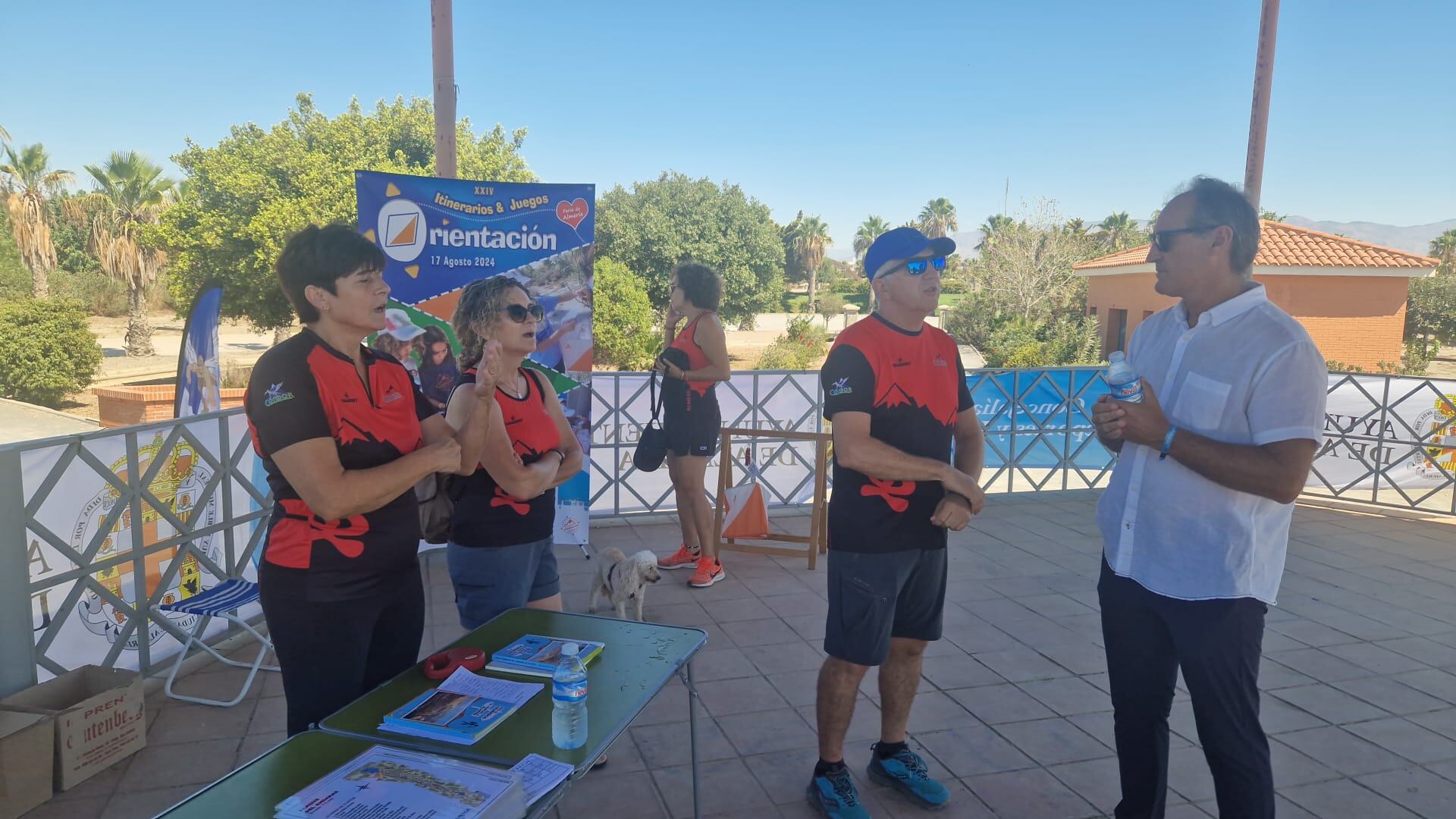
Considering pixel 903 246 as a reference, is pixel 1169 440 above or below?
below

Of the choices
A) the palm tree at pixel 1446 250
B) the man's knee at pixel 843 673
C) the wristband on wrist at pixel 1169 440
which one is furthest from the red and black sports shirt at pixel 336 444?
the palm tree at pixel 1446 250

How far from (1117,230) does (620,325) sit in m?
33.0

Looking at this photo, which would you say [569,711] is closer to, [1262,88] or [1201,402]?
[1201,402]

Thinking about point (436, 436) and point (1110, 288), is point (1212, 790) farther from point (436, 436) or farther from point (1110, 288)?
point (1110, 288)

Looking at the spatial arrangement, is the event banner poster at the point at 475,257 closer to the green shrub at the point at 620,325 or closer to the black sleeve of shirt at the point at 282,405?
the black sleeve of shirt at the point at 282,405

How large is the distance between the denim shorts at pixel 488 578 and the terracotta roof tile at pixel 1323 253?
72.7 feet

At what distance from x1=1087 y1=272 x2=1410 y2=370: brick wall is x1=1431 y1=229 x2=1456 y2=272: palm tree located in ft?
44.1

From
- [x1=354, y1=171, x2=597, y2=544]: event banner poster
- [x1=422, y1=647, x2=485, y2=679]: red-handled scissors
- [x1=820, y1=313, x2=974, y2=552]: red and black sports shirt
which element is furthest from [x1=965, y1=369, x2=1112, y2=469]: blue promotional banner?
[x1=422, y1=647, x2=485, y2=679]: red-handled scissors

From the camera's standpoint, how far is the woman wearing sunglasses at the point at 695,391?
5125 millimetres

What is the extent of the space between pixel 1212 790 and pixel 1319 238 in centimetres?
2485

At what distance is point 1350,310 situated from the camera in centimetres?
2123

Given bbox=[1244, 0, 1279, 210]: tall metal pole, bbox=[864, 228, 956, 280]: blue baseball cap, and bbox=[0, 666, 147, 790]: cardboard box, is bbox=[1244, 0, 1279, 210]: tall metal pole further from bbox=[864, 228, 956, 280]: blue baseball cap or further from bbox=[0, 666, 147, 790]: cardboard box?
bbox=[0, 666, 147, 790]: cardboard box

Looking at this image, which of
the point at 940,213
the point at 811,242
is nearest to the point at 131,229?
the point at 811,242

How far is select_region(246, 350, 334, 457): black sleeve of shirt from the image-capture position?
76.1 inches
